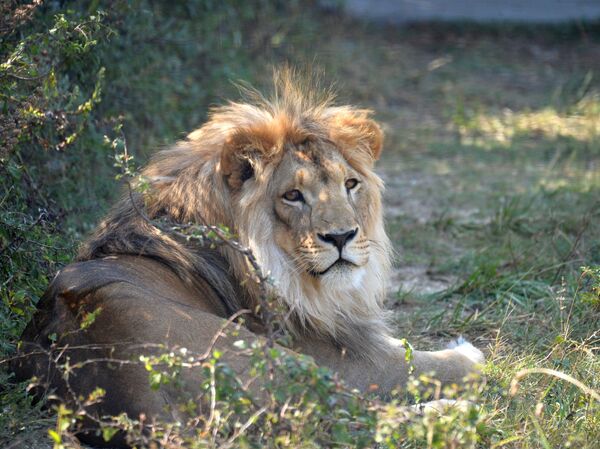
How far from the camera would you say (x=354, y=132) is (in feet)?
13.9

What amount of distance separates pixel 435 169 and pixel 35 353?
17.4 ft

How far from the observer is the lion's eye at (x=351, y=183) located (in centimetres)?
412

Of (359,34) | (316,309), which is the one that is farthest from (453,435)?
(359,34)

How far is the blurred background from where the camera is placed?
4195mm

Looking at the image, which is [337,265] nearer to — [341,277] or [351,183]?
[341,277]

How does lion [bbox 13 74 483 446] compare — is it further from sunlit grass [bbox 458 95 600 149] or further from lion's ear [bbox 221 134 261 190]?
sunlit grass [bbox 458 95 600 149]

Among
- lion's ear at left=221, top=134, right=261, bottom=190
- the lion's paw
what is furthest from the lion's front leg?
lion's ear at left=221, top=134, right=261, bottom=190

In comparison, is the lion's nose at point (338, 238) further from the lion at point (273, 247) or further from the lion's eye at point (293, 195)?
the lion's eye at point (293, 195)

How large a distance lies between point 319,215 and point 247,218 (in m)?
0.32

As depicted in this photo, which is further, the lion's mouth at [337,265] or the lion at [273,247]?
the lion's mouth at [337,265]

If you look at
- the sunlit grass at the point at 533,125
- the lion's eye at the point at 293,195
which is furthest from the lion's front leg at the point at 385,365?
the sunlit grass at the point at 533,125

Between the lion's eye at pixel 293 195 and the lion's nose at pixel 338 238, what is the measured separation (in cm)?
21

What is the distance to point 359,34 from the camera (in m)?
12.6

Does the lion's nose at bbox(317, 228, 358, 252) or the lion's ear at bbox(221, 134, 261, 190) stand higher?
the lion's ear at bbox(221, 134, 261, 190)
